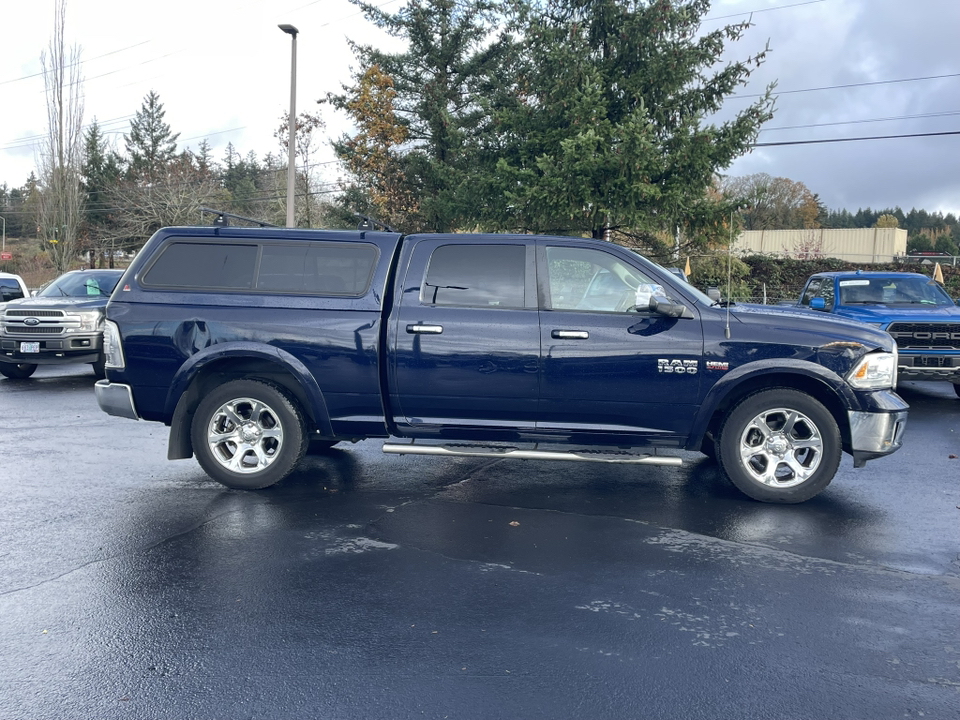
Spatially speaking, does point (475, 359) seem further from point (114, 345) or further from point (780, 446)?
point (114, 345)

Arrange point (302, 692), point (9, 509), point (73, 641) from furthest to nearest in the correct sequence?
point (9, 509) < point (73, 641) < point (302, 692)

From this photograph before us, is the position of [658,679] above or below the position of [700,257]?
below

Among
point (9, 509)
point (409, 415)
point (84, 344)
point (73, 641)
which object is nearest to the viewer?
point (73, 641)

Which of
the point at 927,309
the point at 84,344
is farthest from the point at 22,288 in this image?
the point at 927,309

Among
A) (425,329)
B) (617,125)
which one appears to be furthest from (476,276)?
(617,125)

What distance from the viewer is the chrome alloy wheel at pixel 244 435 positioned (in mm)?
6461

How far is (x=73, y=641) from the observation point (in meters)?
3.77

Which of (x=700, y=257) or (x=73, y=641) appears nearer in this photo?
(x=73, y=641)

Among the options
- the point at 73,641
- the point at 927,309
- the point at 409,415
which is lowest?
the point at 73,641

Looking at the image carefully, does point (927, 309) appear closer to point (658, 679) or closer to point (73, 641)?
point (658, 679)

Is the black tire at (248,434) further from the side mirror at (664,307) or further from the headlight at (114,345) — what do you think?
the side mirror at (664,307)

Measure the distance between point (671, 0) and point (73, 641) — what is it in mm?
21001

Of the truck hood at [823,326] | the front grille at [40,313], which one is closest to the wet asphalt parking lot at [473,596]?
the truck hood at [823,326]

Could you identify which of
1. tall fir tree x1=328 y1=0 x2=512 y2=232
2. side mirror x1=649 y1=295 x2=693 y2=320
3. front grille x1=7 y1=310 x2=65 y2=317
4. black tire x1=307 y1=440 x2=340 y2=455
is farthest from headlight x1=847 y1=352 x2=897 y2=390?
tall fir tree x1=328 y1=0 x2=512 y2=232
